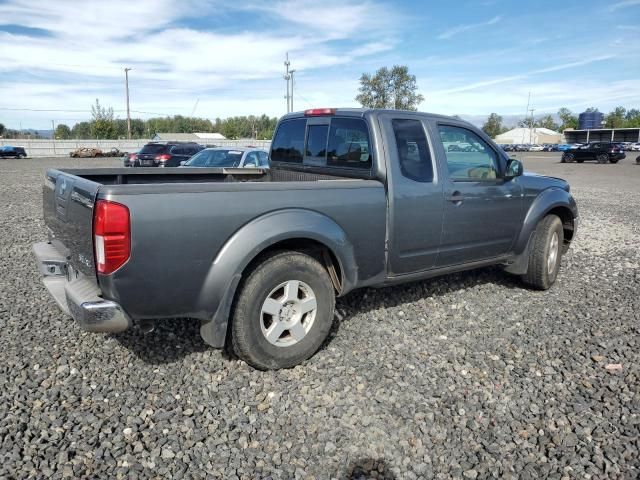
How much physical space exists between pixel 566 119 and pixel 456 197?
153 m

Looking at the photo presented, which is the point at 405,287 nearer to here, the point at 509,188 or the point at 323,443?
the point at 509,188

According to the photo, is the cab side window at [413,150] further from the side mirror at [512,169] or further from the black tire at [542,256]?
the black tire at [542,256]

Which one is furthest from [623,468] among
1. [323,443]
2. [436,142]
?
[436,142]

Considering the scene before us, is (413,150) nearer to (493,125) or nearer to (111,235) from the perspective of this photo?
(111,235)

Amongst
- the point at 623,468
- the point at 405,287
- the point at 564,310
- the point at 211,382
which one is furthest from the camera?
the point at 405,287

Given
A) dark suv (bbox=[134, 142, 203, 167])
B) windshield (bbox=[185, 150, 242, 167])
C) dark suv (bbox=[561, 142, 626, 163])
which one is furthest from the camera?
dark suv (bbox=[561, 142, 626, 163])

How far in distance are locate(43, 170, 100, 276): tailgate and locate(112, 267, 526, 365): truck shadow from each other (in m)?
0.61

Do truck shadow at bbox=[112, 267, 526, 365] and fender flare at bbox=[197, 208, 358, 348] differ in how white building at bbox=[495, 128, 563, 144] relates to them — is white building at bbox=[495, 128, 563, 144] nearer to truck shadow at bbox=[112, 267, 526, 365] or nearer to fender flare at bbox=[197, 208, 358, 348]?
truck shadow at bbox=[112, 267, 526, 365]

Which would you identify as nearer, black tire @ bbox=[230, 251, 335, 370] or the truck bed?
the truck bed

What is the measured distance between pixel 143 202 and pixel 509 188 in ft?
11.8

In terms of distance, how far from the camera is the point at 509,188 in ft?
16.5

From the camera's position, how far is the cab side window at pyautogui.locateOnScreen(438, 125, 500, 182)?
4.59 m

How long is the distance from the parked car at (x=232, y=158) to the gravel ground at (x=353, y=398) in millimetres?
7704

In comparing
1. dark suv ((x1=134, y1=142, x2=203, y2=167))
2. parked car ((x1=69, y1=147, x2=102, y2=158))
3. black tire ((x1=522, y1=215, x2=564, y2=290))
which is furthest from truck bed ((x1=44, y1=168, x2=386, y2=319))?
parked car ((x1=69, y1=147, x2=102, y2=158))
